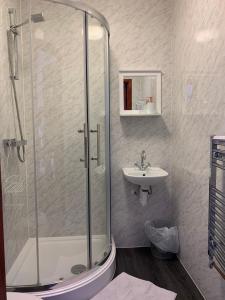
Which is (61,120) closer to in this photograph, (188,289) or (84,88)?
(84,88)

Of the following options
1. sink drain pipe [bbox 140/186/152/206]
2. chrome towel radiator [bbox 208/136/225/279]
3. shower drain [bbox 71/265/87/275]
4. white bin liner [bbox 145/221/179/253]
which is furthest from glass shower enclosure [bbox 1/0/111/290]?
chrome towel radiator [bbox 208/136/225/279]

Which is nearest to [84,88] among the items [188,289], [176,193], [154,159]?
[154,159]

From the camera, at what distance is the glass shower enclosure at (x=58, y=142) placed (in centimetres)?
214

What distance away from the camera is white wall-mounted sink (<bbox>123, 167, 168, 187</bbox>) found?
2.40m

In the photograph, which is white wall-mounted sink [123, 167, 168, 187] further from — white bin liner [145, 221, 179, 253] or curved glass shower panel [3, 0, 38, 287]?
curved glass shower panel [3, 0, 38, 287]

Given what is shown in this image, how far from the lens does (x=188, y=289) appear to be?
6.79 ft

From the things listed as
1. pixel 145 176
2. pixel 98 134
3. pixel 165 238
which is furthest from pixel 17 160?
pixel 165 238

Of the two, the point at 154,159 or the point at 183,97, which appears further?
the point at 154,159

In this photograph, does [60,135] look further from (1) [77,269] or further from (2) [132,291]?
(2) [132,291]

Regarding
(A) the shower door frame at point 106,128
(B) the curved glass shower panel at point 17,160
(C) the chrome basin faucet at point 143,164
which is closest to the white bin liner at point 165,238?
(A) the shower door frame at point 106,128

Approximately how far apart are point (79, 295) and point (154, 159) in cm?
153

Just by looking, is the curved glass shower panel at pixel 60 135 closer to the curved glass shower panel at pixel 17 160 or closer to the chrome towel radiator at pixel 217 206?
the curved glass shower panel at pixel 17 160

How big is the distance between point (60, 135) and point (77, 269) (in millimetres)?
1195

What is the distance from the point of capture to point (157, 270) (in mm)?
2363
